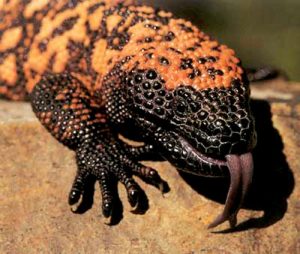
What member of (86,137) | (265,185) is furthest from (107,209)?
(265,185)

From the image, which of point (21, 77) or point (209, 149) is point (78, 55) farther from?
point (209, 149)

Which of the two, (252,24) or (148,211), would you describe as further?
(252,24)

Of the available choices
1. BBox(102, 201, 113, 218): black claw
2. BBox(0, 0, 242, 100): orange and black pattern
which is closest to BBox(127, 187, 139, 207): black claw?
Result: BBox(102, 201, 113, 218): black claw

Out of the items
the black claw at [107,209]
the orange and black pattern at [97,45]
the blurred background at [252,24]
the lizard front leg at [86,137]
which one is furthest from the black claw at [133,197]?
the blurred background at [252,24]

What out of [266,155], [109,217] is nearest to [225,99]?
[266,155]

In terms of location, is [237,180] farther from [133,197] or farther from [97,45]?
[97,45]

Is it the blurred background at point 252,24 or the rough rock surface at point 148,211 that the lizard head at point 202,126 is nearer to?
the rough rock surface at point 148,211
